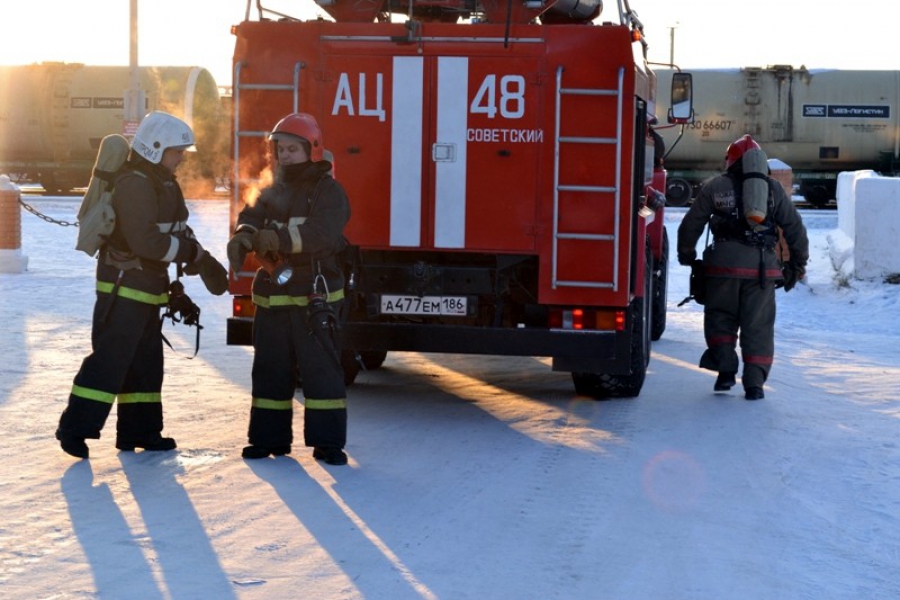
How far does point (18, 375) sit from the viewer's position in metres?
10.5

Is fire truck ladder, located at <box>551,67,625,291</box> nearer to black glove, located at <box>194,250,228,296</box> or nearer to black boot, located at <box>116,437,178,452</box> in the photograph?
black glove, located at <box>194,250,228,296</box>

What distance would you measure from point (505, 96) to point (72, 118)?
32.9 m

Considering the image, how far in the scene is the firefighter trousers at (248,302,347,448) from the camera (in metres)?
7.64

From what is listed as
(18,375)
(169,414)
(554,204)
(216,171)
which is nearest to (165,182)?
(169,414)

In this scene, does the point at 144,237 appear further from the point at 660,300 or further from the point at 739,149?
the point at 660,300

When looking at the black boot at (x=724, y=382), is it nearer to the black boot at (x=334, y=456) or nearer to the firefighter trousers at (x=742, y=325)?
the firefighter trousers at (x=742, y=325)

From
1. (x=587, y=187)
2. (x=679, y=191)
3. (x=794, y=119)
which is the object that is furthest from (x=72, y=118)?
(x=587, y=187)

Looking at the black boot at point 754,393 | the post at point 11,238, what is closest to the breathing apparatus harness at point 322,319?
the black boot at point 754,393

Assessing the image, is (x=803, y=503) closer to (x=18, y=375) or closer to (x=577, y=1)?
(x=577, y=1)

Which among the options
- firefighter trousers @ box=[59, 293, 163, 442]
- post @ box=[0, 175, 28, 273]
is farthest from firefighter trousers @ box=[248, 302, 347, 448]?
post @ box=[0, 175, 28, 273]

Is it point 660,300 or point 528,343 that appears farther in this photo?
point 660,300

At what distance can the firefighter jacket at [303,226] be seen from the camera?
7535 millimetres

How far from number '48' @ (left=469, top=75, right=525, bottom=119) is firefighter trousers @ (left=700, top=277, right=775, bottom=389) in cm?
236

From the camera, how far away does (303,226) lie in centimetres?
754
